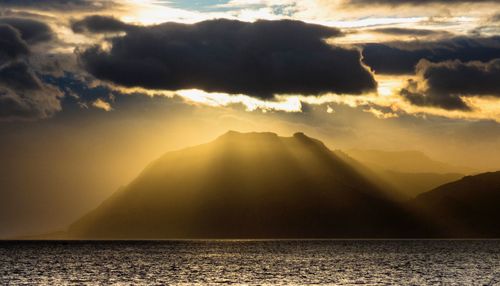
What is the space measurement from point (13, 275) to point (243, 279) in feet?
170

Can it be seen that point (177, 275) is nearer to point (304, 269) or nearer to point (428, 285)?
point (304, 269)

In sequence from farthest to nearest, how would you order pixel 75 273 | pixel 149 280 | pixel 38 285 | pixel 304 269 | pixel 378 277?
1. pixel 304 269
2. pixel 75 273
3. pixel 378 277
4. pixel 149 280
5. pixel 38 285

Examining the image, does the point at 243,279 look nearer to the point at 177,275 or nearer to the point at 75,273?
the point at 177,275

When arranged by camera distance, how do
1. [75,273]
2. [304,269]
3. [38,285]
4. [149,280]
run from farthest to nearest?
[304,269], [75,273], [149,280], [38,285]

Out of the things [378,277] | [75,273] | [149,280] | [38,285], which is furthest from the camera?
[75,273]

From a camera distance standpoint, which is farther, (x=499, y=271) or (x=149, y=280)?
(x=499, y=271)

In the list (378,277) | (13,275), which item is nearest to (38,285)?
(13,275)

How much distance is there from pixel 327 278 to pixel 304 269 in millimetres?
32545

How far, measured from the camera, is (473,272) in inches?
6767

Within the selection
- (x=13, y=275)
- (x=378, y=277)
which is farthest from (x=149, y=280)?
(x=378, y=277)

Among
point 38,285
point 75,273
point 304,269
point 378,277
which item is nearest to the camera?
point 38,285

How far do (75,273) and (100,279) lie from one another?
23127mm

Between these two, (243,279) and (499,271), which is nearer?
(243,279)

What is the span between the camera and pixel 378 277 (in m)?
157
